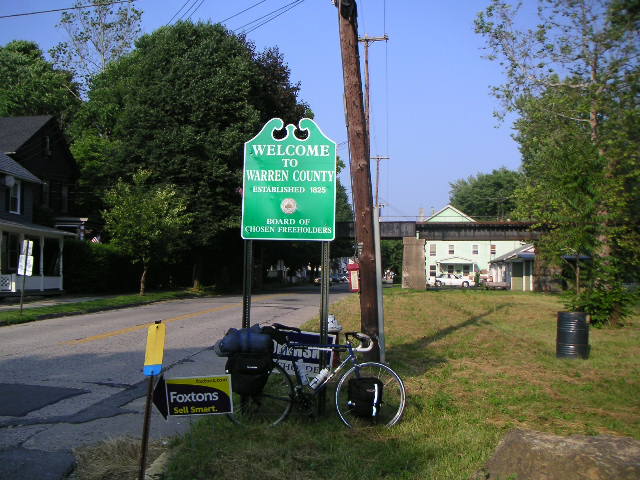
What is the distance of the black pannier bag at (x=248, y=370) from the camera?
6039 mm

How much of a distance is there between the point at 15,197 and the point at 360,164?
27.1m

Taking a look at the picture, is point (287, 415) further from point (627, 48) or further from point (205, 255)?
point (205, 255)

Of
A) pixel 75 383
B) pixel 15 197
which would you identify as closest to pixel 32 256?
pixel 15 197

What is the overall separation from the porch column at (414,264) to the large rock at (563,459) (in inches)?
1743

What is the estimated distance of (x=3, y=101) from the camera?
49.6 m

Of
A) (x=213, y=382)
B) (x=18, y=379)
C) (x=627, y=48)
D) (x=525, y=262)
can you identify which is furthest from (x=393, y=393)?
(x=525, y=262)

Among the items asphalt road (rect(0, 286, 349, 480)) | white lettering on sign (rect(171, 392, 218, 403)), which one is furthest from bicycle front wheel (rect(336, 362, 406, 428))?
asphalt road (rect(0, 286, 349, 480))

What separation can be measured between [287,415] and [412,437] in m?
1.24

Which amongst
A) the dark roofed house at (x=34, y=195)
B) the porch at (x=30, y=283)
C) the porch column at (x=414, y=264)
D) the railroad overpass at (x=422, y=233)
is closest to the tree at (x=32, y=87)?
the dark roofed house at (x=34, y=195)

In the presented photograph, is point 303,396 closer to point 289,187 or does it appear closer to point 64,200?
point 289,187

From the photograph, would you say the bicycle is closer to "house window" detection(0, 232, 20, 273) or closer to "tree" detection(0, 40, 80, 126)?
"house window" detection(0, 232, 20, 273)

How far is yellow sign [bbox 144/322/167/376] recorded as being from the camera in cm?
448

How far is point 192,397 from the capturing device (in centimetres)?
539

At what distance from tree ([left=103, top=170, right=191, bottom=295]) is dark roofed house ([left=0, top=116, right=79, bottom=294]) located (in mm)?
2831
